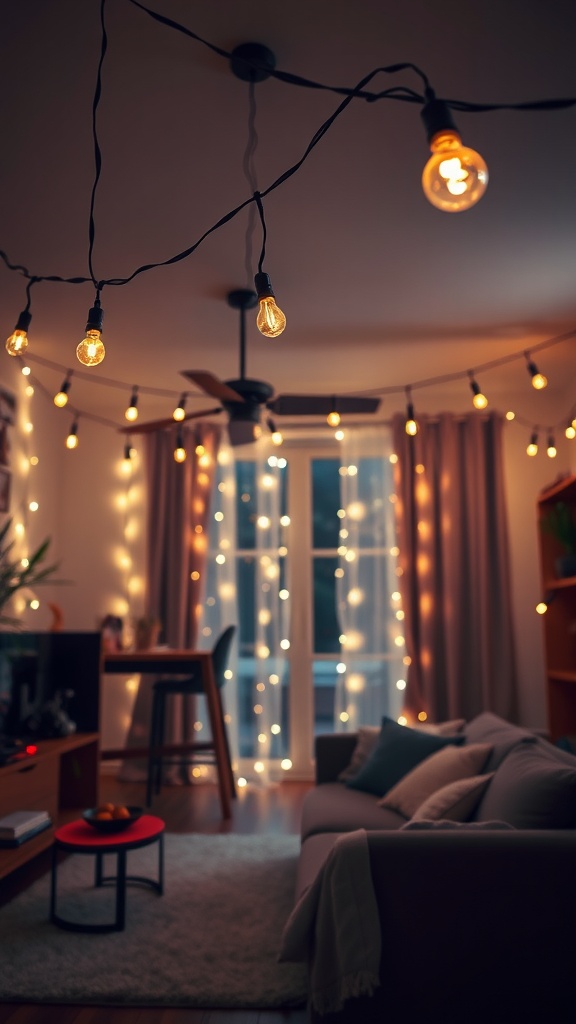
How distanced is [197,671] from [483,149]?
3.34m

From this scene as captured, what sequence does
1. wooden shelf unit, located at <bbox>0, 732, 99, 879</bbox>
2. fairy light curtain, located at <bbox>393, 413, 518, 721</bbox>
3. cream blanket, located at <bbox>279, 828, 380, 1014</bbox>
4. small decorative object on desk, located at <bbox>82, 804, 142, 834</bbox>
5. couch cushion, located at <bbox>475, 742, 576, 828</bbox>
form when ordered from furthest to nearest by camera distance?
fairy light curtain, located at <bbox>393, 413, 518, 721</bbox> < wooden shelf unit, located at <bbox>0, 732, 99, 879</bbox> < small decorative object on desk, located at <bbox>82, 804, 142, 834</bbox> < couch cushion, located at <bbox>475, 742, 576, 828</bbox> < cream blanket, located at <bbox>279, 828, 380, 1014</bbox>

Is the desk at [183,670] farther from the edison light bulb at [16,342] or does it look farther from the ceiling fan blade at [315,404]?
the edison light bulb at [16,342]

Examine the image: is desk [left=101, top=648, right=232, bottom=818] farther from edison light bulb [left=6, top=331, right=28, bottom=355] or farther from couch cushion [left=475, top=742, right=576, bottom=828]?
edison light bulb [left=6, top=331, right=28, bottom=355]

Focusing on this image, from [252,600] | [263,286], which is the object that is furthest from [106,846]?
[252,600]

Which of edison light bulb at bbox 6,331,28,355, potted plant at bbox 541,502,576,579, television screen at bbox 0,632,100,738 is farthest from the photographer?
potted plant at bbox 541,502,576,579

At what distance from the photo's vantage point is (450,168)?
1.33 meters

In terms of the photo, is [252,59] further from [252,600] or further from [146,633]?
[252,600]

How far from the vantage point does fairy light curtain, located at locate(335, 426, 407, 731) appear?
5.43 m

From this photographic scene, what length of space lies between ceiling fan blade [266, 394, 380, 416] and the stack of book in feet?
6.76

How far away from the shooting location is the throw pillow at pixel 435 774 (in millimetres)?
2879

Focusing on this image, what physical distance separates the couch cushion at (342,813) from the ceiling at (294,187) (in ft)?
7.63

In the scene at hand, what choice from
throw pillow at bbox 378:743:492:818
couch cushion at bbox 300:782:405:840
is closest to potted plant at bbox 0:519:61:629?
couch cushion at bbox 300:782:405:840

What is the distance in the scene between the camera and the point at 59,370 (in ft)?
16.1

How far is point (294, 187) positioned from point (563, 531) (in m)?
2.75
